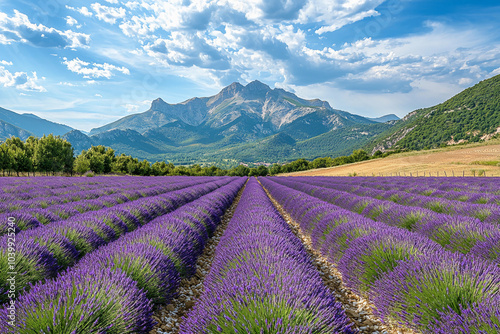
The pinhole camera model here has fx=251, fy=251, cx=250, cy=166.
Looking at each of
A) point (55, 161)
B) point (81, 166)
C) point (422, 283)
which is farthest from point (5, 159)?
point (422, 283)

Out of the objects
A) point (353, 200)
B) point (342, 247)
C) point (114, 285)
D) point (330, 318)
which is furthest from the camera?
point (353, 200)

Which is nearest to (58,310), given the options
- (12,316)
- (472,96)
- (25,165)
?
(12,316)

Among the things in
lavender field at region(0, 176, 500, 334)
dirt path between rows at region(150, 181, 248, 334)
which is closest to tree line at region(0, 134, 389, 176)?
dirt path between rows at region(150, 181, 248, 334)

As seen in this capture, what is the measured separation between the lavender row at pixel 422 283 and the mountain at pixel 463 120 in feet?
360

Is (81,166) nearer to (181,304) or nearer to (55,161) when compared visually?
(55,161)

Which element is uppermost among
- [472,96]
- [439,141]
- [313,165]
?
[472,96]

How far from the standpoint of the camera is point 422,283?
2.63 meters

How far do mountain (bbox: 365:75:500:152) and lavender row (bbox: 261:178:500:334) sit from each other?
10966cm

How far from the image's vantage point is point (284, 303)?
1.89m

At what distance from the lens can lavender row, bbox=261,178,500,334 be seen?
2082 millimetres

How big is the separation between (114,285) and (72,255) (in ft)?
7.73

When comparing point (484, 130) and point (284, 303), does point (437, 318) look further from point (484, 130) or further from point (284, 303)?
point (484, 130)

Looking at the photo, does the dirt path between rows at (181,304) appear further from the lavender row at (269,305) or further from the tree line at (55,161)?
the tree line at (55,161)

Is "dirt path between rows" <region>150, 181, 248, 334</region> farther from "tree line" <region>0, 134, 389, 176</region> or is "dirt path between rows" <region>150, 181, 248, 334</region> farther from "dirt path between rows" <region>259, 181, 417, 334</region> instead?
"tree line" <region>0, 134, 389, 176</region>
